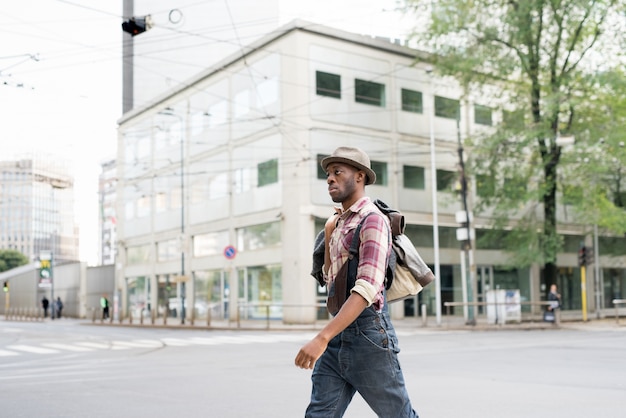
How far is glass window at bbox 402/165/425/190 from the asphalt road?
61.8 feet

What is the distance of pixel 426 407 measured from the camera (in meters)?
7.71

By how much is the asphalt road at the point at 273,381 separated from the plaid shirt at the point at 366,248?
383cm

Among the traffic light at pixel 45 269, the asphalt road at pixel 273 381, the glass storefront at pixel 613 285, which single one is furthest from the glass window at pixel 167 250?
the asphalt road at pixel 273 381

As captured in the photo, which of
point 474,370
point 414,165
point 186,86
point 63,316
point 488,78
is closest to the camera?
point 474,370

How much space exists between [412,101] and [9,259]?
96264 mm

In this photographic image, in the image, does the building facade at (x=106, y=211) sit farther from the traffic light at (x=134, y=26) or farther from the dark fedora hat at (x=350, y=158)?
the dark fedora hat at (x=350, y=158)

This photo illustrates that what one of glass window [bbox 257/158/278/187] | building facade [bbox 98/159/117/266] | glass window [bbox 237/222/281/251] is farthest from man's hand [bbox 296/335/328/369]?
building facade [bbox 98/159/117/266]

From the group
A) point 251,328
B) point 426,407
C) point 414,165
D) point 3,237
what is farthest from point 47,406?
point 3,237

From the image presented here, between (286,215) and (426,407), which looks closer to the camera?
(426,407)

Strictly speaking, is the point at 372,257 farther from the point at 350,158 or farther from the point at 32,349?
the point at 32,349

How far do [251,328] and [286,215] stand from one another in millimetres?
5722

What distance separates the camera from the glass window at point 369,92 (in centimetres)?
3472

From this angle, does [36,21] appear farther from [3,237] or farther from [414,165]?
[3,237]

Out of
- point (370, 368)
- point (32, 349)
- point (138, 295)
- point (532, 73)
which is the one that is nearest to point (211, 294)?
point (138, 295)
